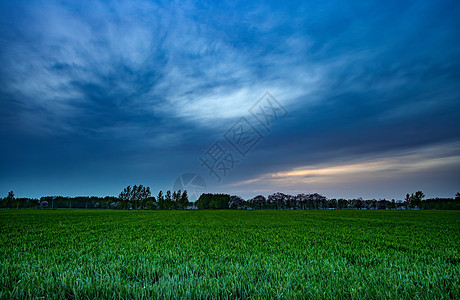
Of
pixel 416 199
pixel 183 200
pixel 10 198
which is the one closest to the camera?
pixel 10 198

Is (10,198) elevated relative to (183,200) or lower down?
elevated

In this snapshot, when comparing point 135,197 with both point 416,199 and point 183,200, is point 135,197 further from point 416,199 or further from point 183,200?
point 416,199

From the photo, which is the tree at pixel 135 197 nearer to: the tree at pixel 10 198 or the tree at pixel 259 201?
the tree at pixel 10 198

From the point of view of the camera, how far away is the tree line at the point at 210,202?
90469 mm

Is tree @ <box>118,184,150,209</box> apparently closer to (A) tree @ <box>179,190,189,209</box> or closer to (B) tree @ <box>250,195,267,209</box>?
(A) tree @ <box>179,190,189,209</box>

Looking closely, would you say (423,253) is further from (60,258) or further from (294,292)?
(60,258)

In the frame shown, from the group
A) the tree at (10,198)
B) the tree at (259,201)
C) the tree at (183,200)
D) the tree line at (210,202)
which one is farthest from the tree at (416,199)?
the tree at (10,198)

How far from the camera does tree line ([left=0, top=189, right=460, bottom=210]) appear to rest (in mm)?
90469

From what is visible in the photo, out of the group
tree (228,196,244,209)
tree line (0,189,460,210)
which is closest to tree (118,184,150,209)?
tree line (0,189,460,210)

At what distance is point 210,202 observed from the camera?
12100 centimetres

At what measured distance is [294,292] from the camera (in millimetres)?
2445

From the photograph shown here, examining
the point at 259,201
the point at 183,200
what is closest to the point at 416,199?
the point at 259,201

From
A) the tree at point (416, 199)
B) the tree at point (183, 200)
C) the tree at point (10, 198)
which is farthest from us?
the tree at point (416, 199)

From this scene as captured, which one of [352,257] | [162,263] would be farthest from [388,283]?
[162,263]
